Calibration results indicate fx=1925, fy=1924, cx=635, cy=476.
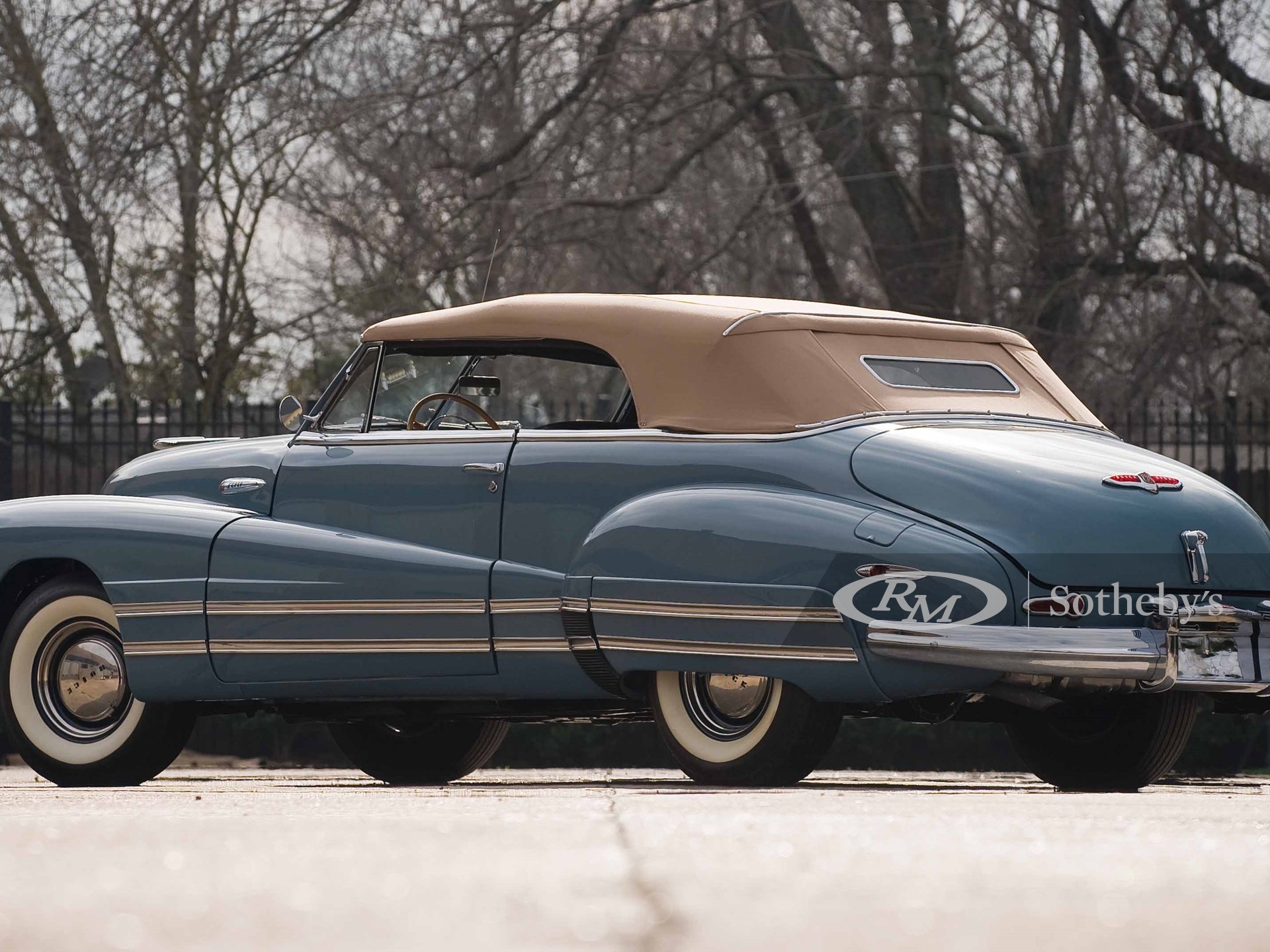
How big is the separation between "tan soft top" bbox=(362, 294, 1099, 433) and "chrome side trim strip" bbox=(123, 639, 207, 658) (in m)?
1.47

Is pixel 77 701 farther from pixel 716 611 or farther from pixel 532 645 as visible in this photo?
pixel 716 611

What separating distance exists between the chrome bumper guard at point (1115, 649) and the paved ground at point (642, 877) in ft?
2.07

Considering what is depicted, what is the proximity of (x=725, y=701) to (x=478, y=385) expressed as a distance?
81.4 inches

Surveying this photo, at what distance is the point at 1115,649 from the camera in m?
5.41

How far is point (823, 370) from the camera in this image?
244 inches

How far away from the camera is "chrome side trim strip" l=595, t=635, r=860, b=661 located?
5.58m

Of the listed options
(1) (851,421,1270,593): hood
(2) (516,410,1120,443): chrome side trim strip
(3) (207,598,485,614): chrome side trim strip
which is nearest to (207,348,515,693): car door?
(3) (207,598,485,614): chrome side trim strip

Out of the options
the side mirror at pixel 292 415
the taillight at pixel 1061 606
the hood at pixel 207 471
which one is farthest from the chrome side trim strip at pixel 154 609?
the taillight at pixel 1061 606

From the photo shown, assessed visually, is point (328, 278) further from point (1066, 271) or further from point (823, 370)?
point (823, 370)

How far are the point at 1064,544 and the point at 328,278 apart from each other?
13626 millimetres

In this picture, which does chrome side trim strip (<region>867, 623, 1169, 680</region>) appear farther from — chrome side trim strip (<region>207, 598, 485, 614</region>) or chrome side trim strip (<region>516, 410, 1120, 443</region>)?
chrome side trim strip (<region>207, 598, 485, 614</region>)

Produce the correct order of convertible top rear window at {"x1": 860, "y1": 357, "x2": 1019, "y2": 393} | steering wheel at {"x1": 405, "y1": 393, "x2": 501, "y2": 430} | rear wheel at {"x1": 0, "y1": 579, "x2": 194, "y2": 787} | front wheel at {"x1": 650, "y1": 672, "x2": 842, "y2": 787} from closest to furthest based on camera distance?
front wheel at {"x1": 650, "y1": 672, "x2": 842, "y2": 787} < convertible top rear window at {"x1": 860, "y1": 357, "x2": 1019, "y2": 393} < rear wheel at {"x1": 0, "y1": 579, "x2": 194, "y2": 787} < steering wheel at {"x1": 405, "y1": 393, "x2": 501, "y2": 430}

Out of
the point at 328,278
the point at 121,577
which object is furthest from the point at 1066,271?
the point at 121,577

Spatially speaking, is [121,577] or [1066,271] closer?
[121,577]
